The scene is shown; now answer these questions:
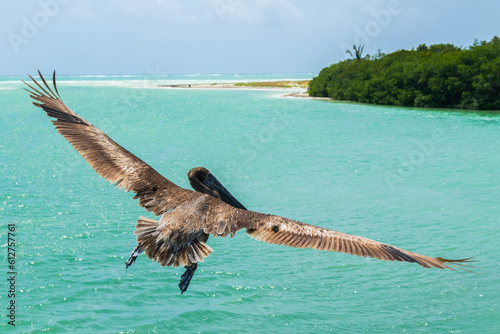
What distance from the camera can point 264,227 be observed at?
5613mm

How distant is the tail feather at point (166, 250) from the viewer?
513 centimetres

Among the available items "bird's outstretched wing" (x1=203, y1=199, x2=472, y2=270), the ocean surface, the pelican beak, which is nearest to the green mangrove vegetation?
the ocean surface

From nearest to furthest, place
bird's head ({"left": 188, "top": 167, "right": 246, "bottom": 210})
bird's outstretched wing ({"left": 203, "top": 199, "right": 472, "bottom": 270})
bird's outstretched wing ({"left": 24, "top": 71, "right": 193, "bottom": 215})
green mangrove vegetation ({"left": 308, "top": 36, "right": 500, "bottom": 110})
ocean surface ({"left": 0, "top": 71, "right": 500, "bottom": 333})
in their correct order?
bird's outstretched wing ({"left": 203, "top": 199, "right": 472, "bottom": 270})
bird's outstretched wing ({"left": 24, "top": 71, "right": 193, "bottom": 215})
bird's head ({"left": 188, "top": 167, "right": 246, "bottom": 210})
ocean surface ({"left": 0, "top": 71, "right": 500, "bottom": 333})
green mangrove vegetation ({"left": 308, "top": 36, "right": 500, "bottom": 110})

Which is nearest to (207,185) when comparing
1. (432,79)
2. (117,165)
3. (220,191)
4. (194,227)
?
(220,191)

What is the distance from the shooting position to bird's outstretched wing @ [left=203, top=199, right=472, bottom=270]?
16.7 ft

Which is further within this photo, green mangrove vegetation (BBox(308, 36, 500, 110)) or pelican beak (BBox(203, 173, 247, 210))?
green mangrove vegetation (BBox(308, 36, 500, 110))

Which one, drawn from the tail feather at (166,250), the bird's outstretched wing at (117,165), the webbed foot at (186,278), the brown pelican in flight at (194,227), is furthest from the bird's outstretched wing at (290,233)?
the bird's outstretched wing at (117,165)

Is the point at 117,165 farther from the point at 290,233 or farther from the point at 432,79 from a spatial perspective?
the point at 432,79

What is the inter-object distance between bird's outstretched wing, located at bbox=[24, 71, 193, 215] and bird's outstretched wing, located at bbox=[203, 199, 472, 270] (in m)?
0.60

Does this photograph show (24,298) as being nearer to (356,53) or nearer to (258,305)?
(258,305)

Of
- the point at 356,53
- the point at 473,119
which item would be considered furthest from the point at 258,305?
the point at 356,53

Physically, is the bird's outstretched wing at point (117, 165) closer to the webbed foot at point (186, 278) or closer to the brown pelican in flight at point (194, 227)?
the brown pelican in flight at point (194, 227)

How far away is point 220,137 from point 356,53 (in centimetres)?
5235

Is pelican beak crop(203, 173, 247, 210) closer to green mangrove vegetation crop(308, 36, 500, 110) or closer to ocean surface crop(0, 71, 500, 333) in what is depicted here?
ocean surface crop(0, 71, 500, 333)
